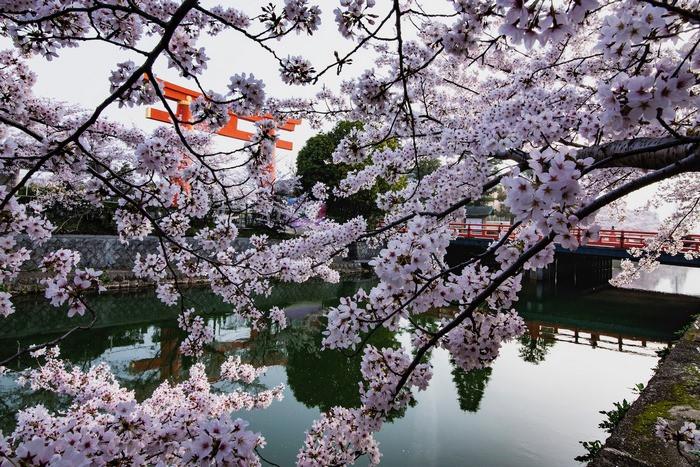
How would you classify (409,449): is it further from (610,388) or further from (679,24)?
(679,24)

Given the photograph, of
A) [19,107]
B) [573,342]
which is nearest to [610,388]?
[573,342]

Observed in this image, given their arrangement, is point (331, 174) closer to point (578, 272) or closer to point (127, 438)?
point (578, 272)

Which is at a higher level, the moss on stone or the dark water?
the moss on stone

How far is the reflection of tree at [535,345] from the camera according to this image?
856 centimetres

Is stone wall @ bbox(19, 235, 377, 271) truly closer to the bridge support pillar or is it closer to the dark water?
the dark water

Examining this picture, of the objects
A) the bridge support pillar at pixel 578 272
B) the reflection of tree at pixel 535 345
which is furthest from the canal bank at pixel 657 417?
the bridge support pillar at pixel 578 272

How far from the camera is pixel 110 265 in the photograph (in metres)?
13.0

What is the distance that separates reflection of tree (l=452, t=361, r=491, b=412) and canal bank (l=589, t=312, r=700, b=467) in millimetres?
2241

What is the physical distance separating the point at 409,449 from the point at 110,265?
12.2m

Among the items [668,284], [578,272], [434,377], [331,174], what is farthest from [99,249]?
[668,284]

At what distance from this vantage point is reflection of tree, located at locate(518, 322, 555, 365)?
8.56 m

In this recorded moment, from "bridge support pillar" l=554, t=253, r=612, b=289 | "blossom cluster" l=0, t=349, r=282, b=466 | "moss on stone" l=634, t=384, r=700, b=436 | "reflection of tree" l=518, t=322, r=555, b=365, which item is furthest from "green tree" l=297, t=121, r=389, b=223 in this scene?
"blossom cluster" l=0, t=349, r=282, b=466

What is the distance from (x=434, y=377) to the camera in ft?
23.6

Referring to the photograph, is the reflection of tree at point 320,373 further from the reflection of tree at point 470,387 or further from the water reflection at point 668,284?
the water reflection at point 668,284
